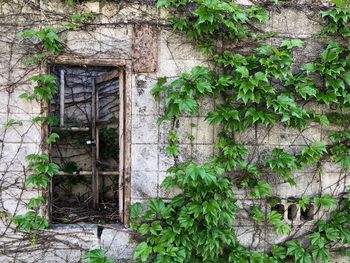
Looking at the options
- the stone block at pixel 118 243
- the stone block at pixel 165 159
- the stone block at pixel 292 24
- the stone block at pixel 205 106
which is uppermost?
the stone block at pixel 292 24

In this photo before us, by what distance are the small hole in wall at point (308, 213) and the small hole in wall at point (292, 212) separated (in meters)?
0.07

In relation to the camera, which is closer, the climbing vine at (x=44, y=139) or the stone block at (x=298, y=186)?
the climbing vine at (x=44, y=139)

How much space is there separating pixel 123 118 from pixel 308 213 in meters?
1.82

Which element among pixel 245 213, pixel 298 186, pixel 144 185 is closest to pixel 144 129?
pixel 144 185

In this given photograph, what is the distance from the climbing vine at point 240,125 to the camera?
2.78 m

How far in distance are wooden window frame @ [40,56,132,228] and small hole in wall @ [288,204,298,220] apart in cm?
141

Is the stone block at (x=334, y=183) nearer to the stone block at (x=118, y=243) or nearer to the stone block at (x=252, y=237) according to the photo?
the stone block at (x=252, y=237)

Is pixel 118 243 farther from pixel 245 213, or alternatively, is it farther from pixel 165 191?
pixel 245 213

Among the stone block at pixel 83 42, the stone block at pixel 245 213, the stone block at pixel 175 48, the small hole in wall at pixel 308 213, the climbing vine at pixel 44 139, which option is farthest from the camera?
the small hole in wall at pixel 308 213

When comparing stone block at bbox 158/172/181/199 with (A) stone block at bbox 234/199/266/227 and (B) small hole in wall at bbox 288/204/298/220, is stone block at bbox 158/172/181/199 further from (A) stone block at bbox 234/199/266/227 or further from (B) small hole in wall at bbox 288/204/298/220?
(B) small hole in wall at bbox 288/204/298/220

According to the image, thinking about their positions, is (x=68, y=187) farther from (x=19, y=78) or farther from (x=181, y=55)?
(x=181, y=55)

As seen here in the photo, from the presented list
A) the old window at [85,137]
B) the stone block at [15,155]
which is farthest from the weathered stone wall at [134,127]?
the old window at [85,137]

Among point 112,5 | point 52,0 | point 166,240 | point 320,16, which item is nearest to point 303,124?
point 320,16

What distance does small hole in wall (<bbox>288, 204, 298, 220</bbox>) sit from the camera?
3182 millimetres
